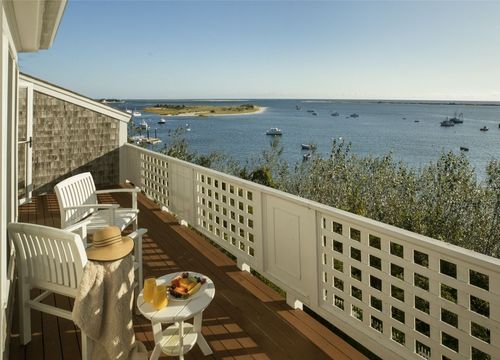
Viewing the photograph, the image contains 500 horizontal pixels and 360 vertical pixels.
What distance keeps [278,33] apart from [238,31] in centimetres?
782

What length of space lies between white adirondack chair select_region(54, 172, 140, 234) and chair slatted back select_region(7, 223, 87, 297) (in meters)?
0.99

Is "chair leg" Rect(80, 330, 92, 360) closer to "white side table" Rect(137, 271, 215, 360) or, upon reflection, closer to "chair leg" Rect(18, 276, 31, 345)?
"white side table" Rect(137, 271, 215, 360)

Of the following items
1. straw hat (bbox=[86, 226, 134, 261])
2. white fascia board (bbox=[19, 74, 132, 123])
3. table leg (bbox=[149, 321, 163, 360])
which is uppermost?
white fascia board (bbox=[19, 74, 132, 123])

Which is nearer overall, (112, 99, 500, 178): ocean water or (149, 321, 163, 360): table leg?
(149, 321, 163, 360): table leg

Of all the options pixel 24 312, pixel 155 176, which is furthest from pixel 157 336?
pixel 155 176

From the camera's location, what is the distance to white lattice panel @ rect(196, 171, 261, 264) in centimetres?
376

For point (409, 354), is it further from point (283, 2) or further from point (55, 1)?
point (283, 2)

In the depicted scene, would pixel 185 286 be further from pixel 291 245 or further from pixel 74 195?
pixel 74 195

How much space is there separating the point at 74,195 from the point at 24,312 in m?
1.57

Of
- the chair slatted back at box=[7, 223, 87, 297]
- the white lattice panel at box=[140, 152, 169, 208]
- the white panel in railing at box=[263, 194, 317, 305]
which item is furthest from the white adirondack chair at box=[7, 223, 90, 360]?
the white lattice panel at box=[140, 152, 169, 208]

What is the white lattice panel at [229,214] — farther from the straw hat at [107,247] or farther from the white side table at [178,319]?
the straw hat at [107,247]

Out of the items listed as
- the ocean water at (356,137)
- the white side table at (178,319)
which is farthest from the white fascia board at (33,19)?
the ocean water at (356,137)

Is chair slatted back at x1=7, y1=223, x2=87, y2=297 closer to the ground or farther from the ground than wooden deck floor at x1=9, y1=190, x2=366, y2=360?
farther from the ground

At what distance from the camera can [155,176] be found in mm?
6785
